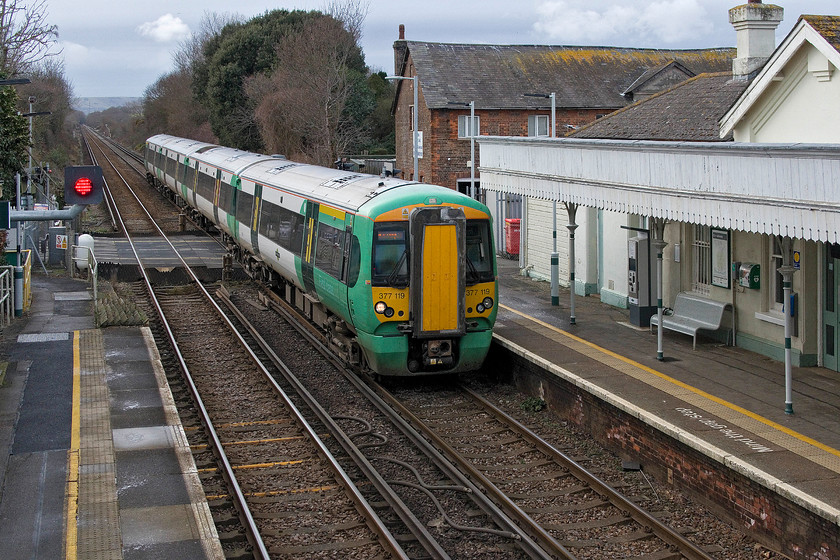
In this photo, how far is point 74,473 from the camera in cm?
913

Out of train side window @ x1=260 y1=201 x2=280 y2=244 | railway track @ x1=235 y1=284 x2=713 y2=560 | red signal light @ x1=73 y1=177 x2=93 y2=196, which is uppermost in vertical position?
red signal light @ x1=73 y1=177 x2=93 y2=196

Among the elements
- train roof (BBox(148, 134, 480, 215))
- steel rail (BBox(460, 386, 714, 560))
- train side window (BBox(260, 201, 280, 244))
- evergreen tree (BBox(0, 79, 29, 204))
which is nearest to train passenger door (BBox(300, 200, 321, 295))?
train roof (BBox(148, 134, 480, 215))

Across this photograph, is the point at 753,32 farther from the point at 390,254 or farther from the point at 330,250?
the point at 330,250

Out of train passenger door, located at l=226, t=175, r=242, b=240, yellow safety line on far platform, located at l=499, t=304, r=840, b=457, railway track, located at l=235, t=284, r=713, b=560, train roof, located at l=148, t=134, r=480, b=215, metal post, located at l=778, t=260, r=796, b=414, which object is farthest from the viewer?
train passenger door, located at l=226, t=175, r=242, b=240

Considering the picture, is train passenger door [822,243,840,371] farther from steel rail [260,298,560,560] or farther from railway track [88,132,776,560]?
steel rail [260,298,560,560]

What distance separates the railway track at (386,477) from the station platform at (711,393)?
0.92 metres

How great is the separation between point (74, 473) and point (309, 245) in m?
6.47

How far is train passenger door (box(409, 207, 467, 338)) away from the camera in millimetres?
12070

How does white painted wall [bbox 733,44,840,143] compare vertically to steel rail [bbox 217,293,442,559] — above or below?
above

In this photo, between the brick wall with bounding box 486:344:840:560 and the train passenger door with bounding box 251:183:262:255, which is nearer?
the brick wall with bounding box 486:344:840:560

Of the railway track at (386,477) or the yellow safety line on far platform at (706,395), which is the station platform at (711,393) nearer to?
the yellow safety line on far platform at (706,395)

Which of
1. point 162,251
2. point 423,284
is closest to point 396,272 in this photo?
point 423,284

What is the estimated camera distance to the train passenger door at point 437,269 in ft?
39.6

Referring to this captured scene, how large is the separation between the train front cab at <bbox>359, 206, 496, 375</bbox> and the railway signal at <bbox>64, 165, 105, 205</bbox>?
362 centimetres
